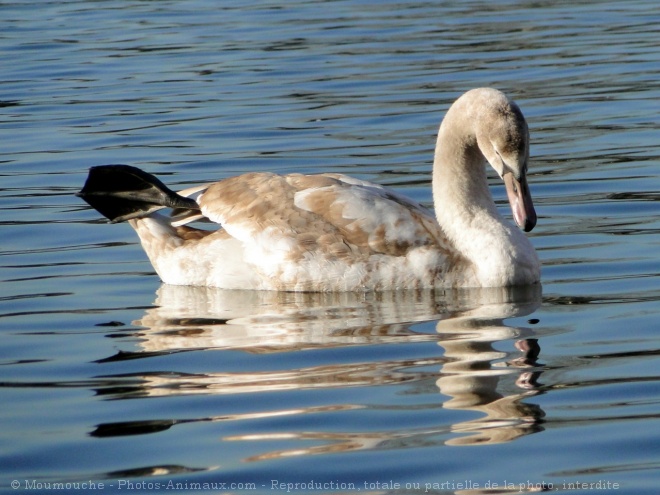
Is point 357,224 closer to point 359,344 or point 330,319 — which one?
point 330,319

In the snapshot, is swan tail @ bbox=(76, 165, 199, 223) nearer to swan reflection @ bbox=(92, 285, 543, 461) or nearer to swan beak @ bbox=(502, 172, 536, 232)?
swan reflection @ bbox=(92, 285, 543, 461)

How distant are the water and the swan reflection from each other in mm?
20

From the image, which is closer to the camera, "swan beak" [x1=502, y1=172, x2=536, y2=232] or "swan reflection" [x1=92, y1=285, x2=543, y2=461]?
"swan reflection" [x1=92, y1=285, x2=543, y2=461]

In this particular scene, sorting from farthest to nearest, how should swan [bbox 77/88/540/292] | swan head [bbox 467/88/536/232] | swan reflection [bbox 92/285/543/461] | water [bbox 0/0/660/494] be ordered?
swan [bbox 77/88/540/292], swan head [bbox 467/88/536/232], swan reflection [bbox 92/285/543/461], water [bbox 0/0/660/494]

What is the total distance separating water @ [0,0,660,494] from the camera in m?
5.53

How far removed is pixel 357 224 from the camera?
28.0 ft

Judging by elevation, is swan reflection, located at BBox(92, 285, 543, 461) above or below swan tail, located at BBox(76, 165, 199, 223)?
below

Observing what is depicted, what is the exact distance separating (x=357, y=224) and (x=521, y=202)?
96cm

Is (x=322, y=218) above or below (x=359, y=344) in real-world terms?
above

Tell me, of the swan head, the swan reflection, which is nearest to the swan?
the swan head

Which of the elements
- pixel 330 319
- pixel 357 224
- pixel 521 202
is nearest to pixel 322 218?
pixel 357 224

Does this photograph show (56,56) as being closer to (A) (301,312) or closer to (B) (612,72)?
(B) (612,72)

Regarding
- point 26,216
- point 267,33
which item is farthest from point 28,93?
point 26,216

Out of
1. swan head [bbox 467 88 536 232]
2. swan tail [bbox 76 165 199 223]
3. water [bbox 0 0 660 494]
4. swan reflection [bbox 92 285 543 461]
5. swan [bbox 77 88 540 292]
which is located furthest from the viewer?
swan tail [bbox 76 165 199 223]
